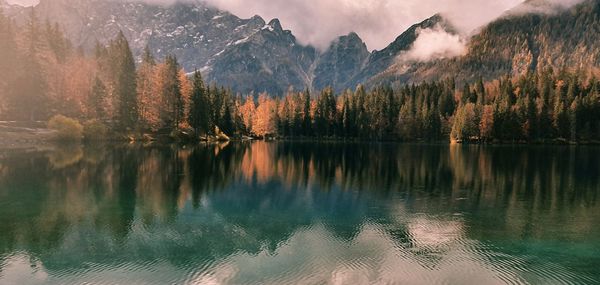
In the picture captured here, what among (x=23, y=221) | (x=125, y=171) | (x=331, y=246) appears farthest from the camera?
(x=125, y=171)

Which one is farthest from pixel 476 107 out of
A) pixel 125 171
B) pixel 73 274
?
Answer: pixel 73 274

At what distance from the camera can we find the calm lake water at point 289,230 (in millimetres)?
19406

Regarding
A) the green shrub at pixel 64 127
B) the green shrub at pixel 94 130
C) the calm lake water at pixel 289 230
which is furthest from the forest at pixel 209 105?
the calm lake water at pixel 289 230

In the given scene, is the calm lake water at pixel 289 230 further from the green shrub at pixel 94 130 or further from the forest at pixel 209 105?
the forest at pixel 209 105

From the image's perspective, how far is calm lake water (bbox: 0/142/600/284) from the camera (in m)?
19.4

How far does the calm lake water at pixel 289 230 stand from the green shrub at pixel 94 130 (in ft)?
179

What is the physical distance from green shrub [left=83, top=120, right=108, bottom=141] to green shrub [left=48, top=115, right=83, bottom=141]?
417 centimetres

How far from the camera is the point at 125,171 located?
5284 cm

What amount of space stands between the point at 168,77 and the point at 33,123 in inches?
1454

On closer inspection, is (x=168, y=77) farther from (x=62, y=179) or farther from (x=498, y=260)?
(x=498, y=260)

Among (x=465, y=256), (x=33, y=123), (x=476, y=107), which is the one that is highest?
(x=476, y=107)

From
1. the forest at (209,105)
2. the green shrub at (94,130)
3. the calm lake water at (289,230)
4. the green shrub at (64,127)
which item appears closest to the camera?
the calm lake water at (289,230)

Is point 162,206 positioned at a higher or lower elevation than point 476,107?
lower

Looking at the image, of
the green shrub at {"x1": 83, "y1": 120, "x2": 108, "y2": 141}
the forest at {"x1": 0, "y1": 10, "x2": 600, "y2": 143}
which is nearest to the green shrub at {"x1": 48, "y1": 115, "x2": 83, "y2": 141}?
the forest at {"x1": 0, "y1": 10, "x2": 600, "y2": 143}
